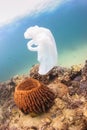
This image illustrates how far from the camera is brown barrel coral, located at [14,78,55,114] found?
2.98 metres

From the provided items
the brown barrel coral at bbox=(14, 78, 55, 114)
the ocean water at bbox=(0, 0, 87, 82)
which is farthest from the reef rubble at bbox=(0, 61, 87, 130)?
the ocean water at bbox=(0, 0, 87, 82)

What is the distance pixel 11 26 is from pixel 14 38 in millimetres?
320

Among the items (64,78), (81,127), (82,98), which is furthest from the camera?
(64,78)

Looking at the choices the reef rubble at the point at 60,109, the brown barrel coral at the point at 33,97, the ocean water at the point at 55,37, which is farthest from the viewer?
the ocean water at the point at 55,37

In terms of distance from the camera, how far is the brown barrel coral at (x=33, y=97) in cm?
298

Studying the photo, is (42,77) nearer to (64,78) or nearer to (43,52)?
(64,78)

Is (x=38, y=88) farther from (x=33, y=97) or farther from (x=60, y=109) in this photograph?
(x=60, y=109)

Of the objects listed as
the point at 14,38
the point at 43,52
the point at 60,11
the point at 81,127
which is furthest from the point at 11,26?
the point at 81,127

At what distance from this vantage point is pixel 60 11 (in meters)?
5.04

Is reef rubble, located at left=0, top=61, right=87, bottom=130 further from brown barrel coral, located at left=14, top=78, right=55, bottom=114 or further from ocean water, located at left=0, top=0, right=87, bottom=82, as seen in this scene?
ocean water, located at left=0, top=0, right=87, bottom=82

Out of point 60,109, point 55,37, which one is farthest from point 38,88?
point 55,37

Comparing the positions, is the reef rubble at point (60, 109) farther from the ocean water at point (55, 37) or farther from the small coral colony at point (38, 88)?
the ocean water at point (55, 37)

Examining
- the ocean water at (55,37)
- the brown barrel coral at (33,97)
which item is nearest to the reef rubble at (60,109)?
the brown barrel coral at (33,97)

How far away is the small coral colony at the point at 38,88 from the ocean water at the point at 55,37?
1219 millimetres
